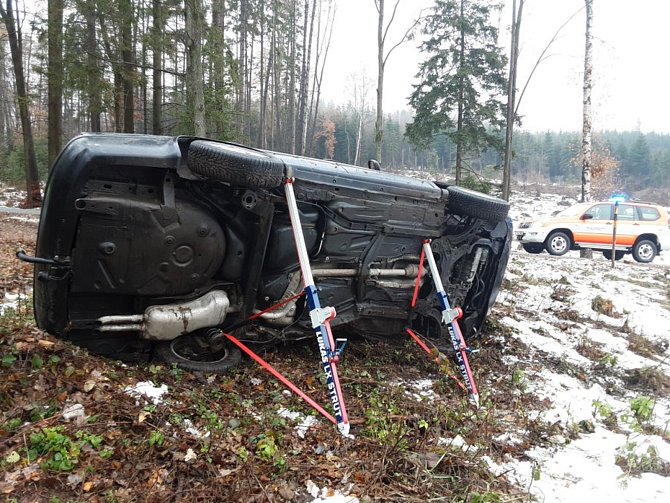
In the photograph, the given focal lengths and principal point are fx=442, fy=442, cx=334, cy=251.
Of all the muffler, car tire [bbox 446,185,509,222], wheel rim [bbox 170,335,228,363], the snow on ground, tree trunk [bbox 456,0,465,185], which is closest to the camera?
the snow on ground

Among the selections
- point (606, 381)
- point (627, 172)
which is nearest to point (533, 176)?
point (627, 172)

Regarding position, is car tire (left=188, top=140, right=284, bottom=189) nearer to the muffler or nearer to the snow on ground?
the muffler

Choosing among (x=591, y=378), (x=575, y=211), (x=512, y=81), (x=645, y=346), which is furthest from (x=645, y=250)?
(x=591, y=378)

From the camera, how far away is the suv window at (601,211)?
1255cm

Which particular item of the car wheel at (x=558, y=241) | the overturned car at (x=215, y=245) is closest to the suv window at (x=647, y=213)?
the car wheel at (x=558, y=241)

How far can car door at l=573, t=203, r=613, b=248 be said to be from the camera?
12539 millimetres

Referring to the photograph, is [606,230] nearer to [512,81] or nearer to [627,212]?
[627,212]

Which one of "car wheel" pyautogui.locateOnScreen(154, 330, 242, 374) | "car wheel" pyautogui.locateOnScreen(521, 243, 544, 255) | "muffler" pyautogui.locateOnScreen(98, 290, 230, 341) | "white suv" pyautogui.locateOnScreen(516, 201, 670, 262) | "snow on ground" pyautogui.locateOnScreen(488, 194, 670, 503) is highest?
"white suv" pyautogui.locateOnScreen(516, 201, 670, 262)

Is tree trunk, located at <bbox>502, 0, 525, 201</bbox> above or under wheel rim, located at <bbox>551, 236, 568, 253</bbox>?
above

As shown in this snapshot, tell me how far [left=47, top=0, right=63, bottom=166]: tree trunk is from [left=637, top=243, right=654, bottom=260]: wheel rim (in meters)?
15.5

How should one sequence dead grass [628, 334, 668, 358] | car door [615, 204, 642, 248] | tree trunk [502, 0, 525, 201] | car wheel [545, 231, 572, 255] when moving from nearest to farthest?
dead grass [628, 334, 668, 358] < car door [615, 204, 642, 248] < car wheel [545, 231, 572, 255] < tree trunk [502, 0, 525, 201]

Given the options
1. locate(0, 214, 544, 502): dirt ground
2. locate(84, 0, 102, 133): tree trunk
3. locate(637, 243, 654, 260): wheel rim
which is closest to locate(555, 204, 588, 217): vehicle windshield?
Answer: locate(637, 243, 654, 260): wheel rim

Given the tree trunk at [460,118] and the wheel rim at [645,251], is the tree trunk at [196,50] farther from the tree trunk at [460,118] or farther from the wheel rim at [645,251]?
the wheel rim at [645,251]

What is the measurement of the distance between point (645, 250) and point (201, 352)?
13.9 metres
